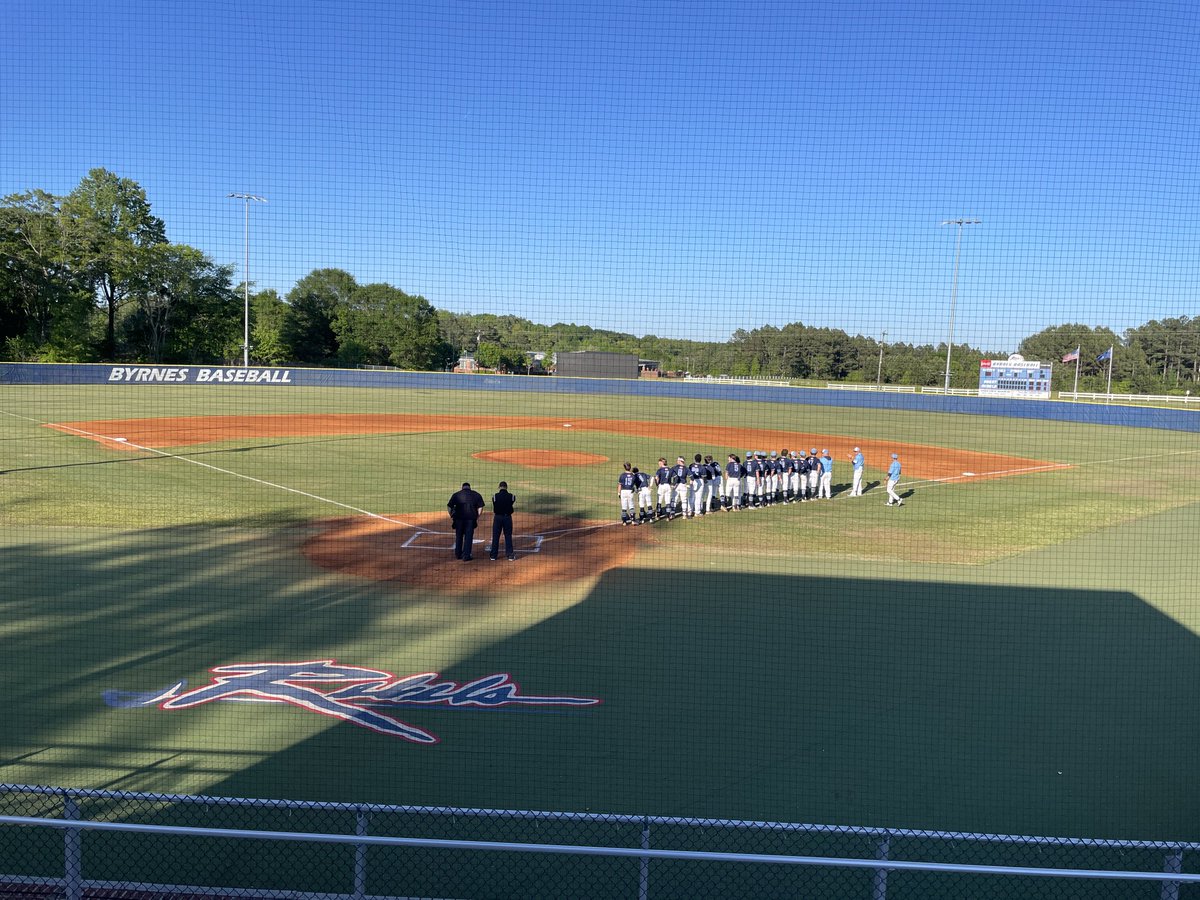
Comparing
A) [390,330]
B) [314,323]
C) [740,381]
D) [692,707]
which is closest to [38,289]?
[314,323]

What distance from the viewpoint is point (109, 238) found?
145ft

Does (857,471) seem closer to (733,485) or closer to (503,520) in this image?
(733,485)

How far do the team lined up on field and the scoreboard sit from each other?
3146 cm

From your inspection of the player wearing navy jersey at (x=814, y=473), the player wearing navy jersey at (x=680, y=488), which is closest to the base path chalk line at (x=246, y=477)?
the player wearing navy jersey at (x=680, y=488)

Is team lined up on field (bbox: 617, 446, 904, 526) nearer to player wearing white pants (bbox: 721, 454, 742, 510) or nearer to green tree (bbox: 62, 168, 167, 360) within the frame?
player wearing white pants (bbox: 721, 454, 742, 510)

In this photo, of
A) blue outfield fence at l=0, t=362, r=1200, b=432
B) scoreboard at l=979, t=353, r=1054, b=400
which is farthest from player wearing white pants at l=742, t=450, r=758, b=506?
scoreboard at l=979, t=353, r=1054, b=400

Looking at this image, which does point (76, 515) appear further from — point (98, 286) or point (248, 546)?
point (98, 286)

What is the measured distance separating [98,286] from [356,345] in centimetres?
1378

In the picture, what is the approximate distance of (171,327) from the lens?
47094mm

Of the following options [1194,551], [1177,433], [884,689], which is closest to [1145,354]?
[1177,433]

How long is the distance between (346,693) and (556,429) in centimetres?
2786

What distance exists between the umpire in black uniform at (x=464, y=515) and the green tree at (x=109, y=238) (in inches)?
1496

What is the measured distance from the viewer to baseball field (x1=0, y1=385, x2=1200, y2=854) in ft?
21.2

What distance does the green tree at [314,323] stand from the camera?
52656mm
